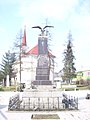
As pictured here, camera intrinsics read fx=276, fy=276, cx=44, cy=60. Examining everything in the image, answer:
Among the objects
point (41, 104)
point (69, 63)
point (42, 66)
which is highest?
point (69, 63)

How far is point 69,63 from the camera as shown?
218 feet

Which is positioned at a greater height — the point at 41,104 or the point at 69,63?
the point at 69,63

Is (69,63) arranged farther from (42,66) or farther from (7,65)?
(42,66)

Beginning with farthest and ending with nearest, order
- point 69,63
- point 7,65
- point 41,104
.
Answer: point 7,65, point 69,63, point 41,104

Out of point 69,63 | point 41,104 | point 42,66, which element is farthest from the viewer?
point 69,63

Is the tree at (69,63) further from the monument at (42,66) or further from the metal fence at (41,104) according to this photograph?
the metal fence at (41,104)

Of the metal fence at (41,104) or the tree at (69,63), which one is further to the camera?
the tree at (69,63)

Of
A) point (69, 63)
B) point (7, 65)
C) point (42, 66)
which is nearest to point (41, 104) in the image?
point (42, 66)

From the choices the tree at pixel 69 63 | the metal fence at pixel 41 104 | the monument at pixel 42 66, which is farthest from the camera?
the tree at pixel 69 63

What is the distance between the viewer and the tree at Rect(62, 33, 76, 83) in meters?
65.9

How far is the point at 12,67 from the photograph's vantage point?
77500mm

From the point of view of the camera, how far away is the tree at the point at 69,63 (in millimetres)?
65875

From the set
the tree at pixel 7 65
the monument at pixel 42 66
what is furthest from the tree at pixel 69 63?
the monument at pixel 42 66

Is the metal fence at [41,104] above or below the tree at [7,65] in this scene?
below
